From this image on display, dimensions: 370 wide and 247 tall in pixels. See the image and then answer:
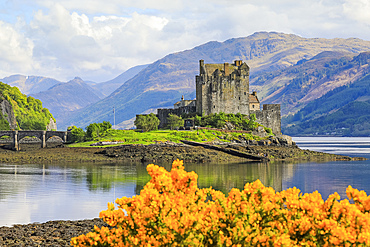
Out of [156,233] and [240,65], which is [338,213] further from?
[240,65]

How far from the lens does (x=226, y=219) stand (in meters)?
14.6

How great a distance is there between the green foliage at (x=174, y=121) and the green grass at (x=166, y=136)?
7.48 meters

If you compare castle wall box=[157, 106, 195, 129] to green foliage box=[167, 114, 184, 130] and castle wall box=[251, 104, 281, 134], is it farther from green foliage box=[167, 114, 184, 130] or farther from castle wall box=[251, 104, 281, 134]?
castle wall box=[251, 104, 281, 134]

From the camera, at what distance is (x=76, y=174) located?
68.4 metres

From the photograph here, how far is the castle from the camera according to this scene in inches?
4823

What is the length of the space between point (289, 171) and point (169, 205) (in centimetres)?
6404

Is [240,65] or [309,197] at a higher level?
[240,65]

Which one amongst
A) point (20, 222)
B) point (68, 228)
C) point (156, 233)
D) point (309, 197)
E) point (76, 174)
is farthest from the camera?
point (76, 174)

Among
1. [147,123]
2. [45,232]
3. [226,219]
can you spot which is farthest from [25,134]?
[226,219]

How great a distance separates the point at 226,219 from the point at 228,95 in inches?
4323

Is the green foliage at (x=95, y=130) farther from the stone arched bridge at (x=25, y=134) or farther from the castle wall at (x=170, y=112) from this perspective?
the castle wall at (x=170, y=112)

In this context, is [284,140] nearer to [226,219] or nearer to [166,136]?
[166,136]

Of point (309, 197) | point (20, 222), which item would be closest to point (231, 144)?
point (20, 222)

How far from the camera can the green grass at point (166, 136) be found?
105219 mm
